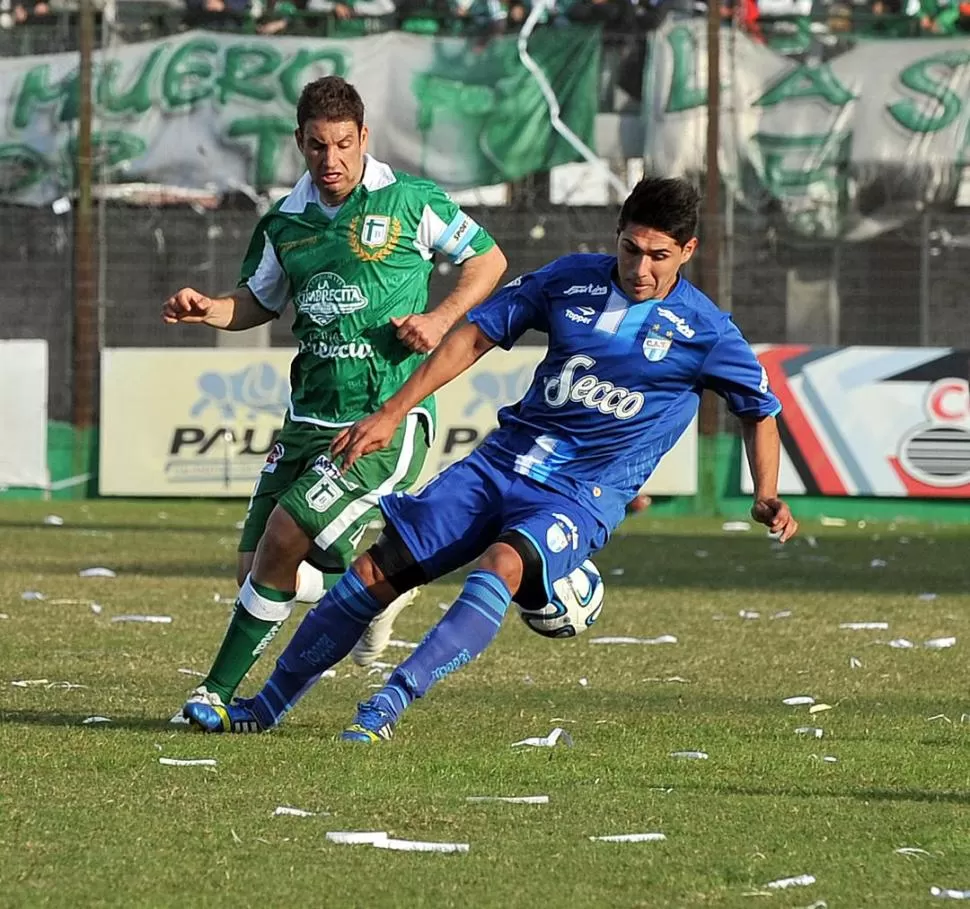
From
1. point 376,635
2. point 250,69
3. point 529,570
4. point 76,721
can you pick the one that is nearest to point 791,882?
point 529,570

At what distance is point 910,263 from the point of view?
70.8 feet

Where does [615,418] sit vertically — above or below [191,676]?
above

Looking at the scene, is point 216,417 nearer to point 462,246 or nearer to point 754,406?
point 462,246

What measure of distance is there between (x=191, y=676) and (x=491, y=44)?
14.7 meters

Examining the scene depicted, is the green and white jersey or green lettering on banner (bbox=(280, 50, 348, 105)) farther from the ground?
green lettering on banner (bbox=(280, 50, 348, 105))

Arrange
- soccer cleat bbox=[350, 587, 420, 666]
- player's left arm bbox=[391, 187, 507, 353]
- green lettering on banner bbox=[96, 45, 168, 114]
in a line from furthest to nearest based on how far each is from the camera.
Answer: green lettering on banner bbox=[96, 45, 168, 114] → soccer cleat bbox=[350, 587, 420, 666] → player's left arm bbox=[391, 187, 507, 353]

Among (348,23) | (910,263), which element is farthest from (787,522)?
(348,23)

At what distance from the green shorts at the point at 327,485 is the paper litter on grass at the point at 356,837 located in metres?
2.07

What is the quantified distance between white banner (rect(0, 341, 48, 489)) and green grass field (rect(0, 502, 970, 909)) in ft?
30.4

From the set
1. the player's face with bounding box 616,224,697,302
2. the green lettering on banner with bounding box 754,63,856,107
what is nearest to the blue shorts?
the player's face with bounding box 616,224,697,302

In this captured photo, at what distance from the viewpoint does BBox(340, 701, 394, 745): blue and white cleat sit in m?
→ 6.42

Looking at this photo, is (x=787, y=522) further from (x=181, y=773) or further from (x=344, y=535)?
(x=181, y=773)

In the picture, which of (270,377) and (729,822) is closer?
(729,822)

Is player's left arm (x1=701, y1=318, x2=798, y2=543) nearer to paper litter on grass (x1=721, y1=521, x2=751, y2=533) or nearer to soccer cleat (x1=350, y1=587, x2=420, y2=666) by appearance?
soccer cleat (x1=350, y1=587, x2=420, y2=666)
